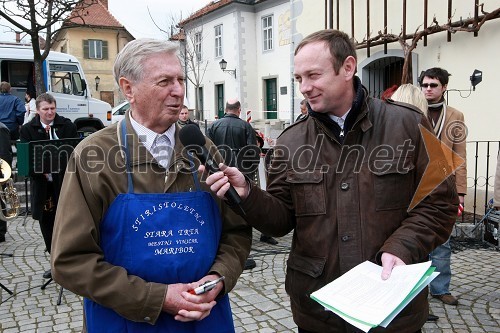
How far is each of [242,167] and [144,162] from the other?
17.5ft

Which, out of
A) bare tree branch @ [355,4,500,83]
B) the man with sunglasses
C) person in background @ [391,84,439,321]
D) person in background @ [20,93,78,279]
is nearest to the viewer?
person in background @ [391,84,439,321]

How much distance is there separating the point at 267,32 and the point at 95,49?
18833mm

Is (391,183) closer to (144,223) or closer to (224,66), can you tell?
(144,223)

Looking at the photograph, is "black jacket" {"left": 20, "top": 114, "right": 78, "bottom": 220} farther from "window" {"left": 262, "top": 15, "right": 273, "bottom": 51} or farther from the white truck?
"window" {"left": 262, "top": 15, "right": 273, "bottom": 51}

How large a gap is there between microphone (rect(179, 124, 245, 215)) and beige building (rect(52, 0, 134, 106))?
123 feet

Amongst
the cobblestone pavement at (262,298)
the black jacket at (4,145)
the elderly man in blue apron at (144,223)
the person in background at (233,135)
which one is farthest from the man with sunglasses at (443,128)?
the black jacket at (4,145)

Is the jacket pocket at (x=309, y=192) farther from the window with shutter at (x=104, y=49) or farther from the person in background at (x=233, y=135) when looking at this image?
the window with shutter at (x=104, y=49)

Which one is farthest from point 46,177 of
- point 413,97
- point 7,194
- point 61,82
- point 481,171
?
point 61,82

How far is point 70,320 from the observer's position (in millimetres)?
4375

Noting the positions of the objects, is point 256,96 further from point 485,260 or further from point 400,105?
point 400,105

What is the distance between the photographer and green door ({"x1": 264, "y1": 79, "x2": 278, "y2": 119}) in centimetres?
2598

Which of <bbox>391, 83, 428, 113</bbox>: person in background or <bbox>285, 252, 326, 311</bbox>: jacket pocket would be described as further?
<bbox>391, 83, 428, 113</bbox>: person in background

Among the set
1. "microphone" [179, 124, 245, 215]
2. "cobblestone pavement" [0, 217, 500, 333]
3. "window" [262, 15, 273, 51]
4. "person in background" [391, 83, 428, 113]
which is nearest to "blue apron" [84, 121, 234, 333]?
"microphone" [179, 124, 245, 215]

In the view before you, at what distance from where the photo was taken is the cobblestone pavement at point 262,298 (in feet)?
13.7
